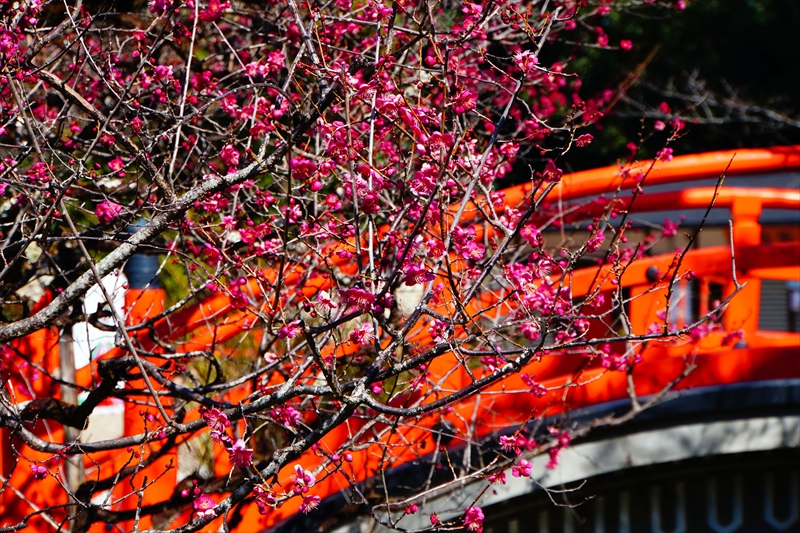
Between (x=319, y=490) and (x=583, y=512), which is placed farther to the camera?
(x=583, y=512)

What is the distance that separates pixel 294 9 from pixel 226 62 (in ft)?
8.35

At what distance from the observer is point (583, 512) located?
17.4ft

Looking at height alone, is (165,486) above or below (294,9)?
below

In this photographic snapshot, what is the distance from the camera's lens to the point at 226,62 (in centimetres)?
536

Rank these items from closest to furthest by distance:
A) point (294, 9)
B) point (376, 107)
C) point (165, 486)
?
point (376, 107) < point (294, 9) < point (165, 486)

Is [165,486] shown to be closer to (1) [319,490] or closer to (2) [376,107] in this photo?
(1) [319,490]

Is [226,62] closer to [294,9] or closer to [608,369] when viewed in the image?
[294,9]

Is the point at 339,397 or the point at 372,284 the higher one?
the point at 372,284

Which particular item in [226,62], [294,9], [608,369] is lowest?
[608,369]

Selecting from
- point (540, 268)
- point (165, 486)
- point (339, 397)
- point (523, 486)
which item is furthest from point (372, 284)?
point (523, 486)

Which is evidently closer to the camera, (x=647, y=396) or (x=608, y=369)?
(x=608, y=369)

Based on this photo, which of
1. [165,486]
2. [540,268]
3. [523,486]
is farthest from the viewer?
[523,486]

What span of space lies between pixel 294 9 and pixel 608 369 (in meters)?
2.39

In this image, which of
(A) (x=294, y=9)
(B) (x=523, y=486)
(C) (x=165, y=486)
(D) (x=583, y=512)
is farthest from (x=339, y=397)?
(D) (x=583, y=512)
